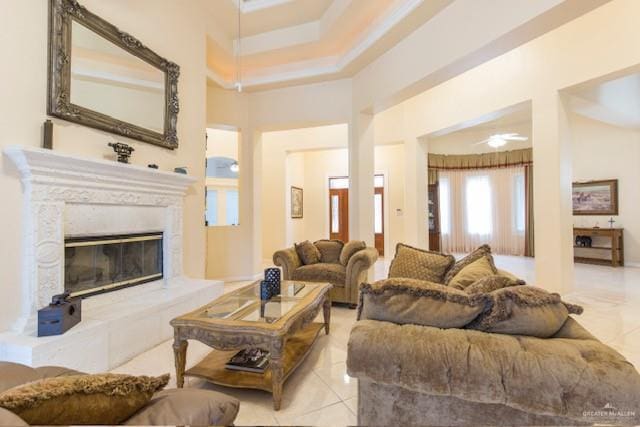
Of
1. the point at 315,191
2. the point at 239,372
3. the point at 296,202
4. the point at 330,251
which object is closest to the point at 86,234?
the point at 239,372

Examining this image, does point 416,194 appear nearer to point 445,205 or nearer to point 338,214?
point 338,214

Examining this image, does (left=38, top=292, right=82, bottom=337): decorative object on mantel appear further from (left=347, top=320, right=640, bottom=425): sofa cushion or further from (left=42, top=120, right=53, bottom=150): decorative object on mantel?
(left=347, top=320, right=640, bottom=425): sofa cushion

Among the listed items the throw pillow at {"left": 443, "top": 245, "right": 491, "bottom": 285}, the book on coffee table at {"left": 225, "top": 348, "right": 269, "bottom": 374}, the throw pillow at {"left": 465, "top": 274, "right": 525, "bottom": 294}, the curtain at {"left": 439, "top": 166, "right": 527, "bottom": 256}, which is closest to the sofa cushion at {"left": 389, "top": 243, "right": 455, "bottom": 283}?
the throw pillow at {"left": 443, "top": 245, "right": 491, "bottom": 285}

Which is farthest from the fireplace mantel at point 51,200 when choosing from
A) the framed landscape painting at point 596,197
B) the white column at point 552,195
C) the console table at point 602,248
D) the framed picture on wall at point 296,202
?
the framed landscape painting at point 596,197

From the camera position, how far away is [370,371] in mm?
1232

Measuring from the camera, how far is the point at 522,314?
1.27 metres

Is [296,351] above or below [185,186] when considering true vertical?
below

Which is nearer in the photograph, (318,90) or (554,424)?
(554,424)

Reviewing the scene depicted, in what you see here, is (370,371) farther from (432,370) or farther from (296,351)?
(296,351)

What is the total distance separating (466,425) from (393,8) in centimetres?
395

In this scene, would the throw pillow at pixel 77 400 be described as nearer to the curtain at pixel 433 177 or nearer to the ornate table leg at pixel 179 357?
the ornate table leg at pixel 179 357

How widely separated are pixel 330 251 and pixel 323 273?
515mm

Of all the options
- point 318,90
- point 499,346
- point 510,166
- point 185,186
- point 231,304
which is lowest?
point 231,304

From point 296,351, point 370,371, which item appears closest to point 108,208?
point 296,351
